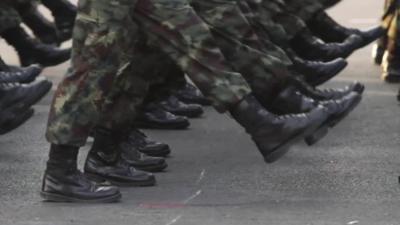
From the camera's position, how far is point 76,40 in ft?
17.6

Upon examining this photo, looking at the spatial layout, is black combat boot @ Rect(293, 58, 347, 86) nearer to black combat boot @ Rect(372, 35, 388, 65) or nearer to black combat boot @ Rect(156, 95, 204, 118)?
black combat boot @ Rect(156, 95, 204, 118)

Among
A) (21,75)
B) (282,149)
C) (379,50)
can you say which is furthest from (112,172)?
(379,50)

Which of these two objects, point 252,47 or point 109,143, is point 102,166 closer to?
point 109,143

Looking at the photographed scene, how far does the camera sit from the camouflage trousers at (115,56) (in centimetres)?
532

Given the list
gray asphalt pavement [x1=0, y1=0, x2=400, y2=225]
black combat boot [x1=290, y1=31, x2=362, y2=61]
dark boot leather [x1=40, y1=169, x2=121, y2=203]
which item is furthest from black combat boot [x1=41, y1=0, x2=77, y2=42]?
dark boot leather [x1=40, y1=169, x2=121, y2=203]

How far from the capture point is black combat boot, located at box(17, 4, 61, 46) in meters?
8.83

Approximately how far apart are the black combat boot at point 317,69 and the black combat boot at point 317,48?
0.30 meters

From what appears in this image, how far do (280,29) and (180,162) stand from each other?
101 centimetres

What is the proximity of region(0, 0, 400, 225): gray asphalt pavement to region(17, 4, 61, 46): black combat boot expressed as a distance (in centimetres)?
99

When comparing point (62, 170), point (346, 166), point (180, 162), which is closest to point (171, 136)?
point (180, 162)

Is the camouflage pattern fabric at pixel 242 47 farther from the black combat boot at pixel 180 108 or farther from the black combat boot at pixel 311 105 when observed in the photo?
the black combat boot at pixel 180 108

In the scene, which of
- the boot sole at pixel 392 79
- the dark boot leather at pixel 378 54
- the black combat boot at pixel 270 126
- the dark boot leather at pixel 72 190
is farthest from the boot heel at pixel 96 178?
the dark boot leather at pixel 378 54

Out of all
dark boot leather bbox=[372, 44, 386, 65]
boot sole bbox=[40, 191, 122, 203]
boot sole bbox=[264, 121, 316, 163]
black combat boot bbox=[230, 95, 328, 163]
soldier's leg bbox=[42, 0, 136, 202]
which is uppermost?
soldier's leg bbox=[42, 0, 136, 202]

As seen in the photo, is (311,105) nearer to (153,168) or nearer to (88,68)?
(153,168)
